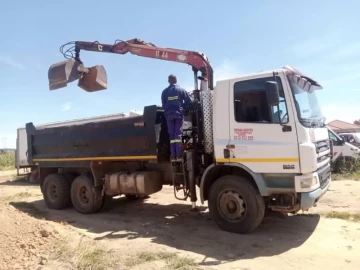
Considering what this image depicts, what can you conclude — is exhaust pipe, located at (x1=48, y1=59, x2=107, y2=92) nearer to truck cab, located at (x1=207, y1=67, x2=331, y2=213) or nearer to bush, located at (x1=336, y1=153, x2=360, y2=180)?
truck cab, located at (x1=207, y1=67, x2=331, y2=213)

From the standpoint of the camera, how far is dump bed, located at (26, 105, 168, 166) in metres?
7.44

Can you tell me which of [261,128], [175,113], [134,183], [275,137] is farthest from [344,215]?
[134,183]

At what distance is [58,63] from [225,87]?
5.01 m

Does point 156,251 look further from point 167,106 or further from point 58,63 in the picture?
point 58,63

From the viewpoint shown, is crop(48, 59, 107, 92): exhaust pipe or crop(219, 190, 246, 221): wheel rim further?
crop(48, 59, 107, 92): exhaust pipe

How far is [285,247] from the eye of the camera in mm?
5398

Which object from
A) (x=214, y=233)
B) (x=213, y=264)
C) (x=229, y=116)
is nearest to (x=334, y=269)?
(x=213, y=264)

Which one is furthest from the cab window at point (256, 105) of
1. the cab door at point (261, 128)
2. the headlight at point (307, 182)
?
the headlight at point (307, 182)

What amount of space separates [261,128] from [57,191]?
6.10m

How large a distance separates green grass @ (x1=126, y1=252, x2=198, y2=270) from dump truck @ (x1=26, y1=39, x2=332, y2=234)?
155cm

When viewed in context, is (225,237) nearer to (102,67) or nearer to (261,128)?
(261,128)

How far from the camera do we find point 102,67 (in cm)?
947

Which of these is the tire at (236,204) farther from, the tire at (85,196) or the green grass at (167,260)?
the tire at (85,196)

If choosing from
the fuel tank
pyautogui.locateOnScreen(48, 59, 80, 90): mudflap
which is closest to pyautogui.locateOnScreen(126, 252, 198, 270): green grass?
the fuel tank
